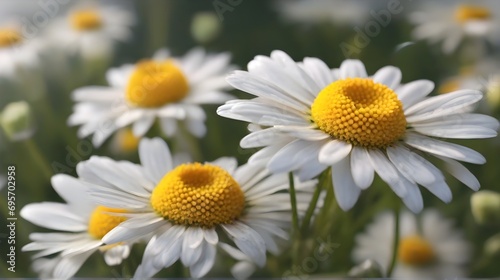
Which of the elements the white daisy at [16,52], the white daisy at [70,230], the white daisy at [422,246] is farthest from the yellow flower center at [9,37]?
the white daisy at [422,246]

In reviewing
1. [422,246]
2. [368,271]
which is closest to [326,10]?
[422,246]

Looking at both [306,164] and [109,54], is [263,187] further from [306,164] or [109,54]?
[109,54]

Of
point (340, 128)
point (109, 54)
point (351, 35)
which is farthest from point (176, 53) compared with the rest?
point (340, 128)

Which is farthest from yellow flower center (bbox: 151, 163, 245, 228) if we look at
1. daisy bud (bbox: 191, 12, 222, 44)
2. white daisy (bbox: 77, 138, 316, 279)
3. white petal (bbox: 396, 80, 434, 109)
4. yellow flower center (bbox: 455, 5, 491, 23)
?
yellow flower center (bbox: 455, 5, 491, 23)

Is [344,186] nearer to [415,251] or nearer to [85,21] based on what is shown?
[415,251]

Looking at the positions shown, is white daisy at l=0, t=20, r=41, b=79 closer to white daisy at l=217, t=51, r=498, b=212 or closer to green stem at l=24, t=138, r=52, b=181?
green stem at l=24, t=138, r=52, b=181

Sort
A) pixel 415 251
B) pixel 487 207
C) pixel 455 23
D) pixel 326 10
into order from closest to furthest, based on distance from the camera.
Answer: pixel 487 207 → pixel 415 251 → pixel 455 23 → pixel 326 10

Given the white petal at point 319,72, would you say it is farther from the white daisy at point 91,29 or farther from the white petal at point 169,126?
the white daisy at point 91,29
